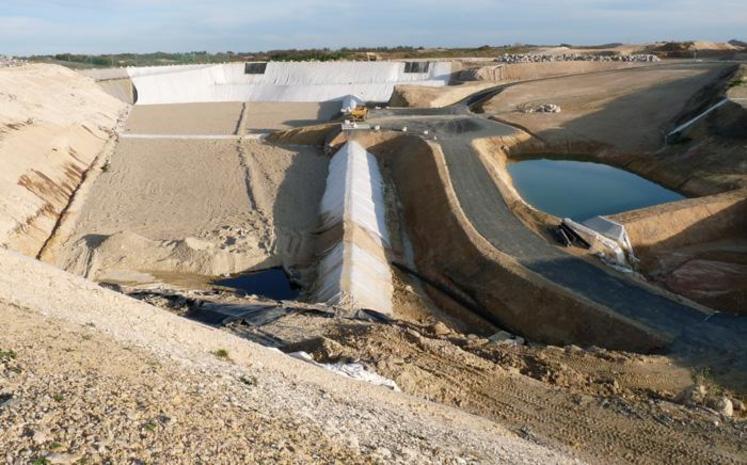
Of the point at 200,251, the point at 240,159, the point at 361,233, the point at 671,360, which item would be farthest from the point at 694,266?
the point at 240,159

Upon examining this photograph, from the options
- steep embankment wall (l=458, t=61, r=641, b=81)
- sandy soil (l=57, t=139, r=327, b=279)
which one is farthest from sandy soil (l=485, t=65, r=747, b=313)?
sandy soil (l=57, t=139, r=327, b=279)

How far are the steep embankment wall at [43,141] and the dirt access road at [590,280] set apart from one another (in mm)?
18293

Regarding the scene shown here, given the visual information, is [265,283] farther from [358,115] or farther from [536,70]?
[536,70]

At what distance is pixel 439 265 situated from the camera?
22.9 metres

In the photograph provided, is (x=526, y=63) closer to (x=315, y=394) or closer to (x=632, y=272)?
(x=632, y=272)

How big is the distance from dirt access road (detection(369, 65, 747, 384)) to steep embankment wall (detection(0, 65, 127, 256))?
60.0ft

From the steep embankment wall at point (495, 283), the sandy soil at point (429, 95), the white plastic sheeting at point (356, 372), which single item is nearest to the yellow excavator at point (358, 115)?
the sandy soil at point (429, 95)

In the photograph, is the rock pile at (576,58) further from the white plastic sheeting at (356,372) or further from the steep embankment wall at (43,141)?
the white plastic sheeting at (356,372)

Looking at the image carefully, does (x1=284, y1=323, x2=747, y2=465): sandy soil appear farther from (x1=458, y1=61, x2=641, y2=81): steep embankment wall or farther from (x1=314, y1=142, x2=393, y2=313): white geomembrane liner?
(x1=458, y1=61, x2=641, y2=81): steep embankment wall

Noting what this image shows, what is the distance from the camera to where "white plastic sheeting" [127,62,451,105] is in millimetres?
59469

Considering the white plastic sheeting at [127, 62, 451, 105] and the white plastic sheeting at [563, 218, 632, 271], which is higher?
the white plastic sheeting at [127, 62, 451, 105]

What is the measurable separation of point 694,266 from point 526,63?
38454mm

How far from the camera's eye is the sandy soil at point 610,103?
3628 centimetres

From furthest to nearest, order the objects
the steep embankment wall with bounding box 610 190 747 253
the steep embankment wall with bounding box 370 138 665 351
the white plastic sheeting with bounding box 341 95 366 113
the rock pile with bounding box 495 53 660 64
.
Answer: the rock pile with bounding box 495 53 660 64, the white plastic sheeting with bounding box 341 95 366 113, the steep embankment wall with bounding box 610 190 747 253, the steep embankment wall with bounding box 370 138 665 351
